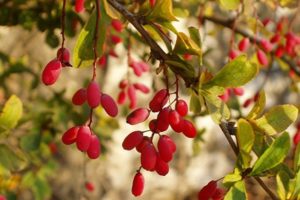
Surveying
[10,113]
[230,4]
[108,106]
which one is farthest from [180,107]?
[10,113]

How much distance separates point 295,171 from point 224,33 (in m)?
3.73

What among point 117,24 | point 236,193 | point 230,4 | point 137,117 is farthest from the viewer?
point 117,24

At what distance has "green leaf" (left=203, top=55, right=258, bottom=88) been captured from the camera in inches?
32.9

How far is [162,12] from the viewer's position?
859 mm

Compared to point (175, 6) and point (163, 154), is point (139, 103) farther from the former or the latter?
point (163, 154)

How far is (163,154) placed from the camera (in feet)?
2.86

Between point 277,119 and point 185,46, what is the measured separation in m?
0.17

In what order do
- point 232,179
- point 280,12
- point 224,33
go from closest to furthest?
point 232,179 < point 280,12 < point 224,33

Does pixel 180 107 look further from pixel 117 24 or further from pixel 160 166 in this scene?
pixel 117 24

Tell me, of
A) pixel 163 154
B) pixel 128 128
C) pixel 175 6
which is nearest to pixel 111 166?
pixel 128 128

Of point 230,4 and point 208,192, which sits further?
point 230,4

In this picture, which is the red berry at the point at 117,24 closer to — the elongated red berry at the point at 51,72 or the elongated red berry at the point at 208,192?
the elongated red berry at the point at 51,72

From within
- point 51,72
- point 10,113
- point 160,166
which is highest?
point 51,72

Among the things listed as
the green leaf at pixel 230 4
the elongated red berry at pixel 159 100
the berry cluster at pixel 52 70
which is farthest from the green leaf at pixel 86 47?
the green leaf at pixel 230 4
